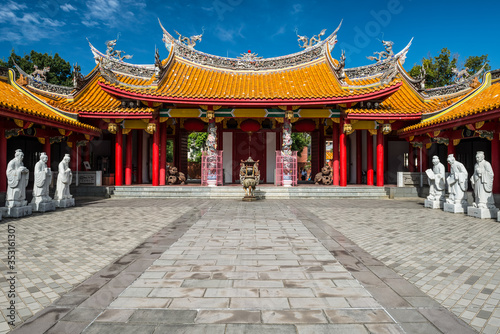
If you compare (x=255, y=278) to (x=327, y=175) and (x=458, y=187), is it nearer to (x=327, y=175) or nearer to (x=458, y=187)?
(x=458, y=187)

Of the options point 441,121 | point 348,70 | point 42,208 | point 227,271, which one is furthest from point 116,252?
point 348,70

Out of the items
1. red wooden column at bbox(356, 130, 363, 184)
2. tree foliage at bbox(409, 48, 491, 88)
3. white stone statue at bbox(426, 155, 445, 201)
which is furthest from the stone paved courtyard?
tree foliage at bbox(409, 48, 491, 88)

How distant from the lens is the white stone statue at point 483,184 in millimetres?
7277

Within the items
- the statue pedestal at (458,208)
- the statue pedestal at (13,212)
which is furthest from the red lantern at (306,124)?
the statue pedestal at (13,212)

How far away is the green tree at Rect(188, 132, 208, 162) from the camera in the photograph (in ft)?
109

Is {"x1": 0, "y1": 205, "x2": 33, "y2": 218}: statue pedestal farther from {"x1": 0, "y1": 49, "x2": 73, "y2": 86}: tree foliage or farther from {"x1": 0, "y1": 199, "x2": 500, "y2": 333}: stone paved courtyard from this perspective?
{"x1": 0, "y1": 49, "x2": 73, "y2": 86}: tree foliage

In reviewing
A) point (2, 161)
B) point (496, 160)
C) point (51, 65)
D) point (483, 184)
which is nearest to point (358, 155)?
point (496, 160)

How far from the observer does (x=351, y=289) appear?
9.46ft

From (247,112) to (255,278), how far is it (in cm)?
1083

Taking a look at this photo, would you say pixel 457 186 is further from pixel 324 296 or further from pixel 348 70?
pixel 348 70

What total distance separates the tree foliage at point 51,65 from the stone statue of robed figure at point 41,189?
27.0m

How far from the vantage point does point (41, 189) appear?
8.18 m

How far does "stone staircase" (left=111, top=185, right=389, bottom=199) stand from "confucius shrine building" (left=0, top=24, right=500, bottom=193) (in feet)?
3.63

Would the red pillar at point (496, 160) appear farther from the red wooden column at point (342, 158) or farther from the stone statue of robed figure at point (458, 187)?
the red wooden column at point (342, 158)
